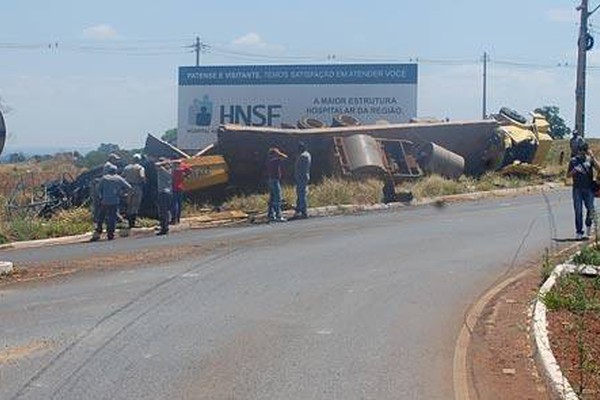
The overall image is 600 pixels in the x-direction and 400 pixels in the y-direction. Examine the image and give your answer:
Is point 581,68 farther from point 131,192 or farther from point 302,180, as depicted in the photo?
point 131,192

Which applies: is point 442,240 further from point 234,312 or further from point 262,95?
point 262,95

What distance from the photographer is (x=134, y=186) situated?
2177 cm

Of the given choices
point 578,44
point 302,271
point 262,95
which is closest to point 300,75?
point 262,95

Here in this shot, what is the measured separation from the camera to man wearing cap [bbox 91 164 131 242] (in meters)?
20.0

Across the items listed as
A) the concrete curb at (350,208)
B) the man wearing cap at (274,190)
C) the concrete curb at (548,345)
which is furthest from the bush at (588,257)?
the concrete curb at (350,208)

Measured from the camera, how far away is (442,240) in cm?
1814

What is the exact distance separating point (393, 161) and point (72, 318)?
20221 millimetres

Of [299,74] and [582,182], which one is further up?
[299,74]

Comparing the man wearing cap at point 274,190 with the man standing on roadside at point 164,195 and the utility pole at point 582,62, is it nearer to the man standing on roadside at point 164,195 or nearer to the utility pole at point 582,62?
the man standing on roadside at point 164,195

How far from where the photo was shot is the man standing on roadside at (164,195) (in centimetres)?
2092

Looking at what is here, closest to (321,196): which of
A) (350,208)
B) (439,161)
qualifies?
(350,208)

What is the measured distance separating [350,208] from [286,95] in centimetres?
1979

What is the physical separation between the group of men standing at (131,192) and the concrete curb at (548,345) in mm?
9637

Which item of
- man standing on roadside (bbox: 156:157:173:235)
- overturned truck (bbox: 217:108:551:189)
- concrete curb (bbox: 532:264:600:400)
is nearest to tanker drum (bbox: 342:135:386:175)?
overturned truck (bbox: 217:108:551:189)
